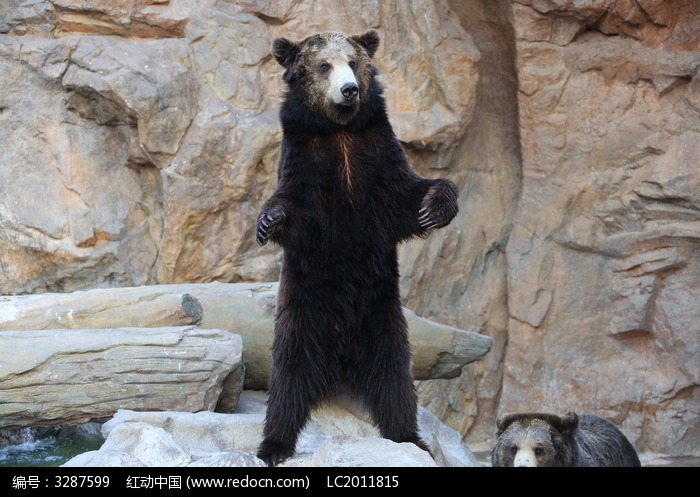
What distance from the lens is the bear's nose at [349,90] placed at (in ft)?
16.8

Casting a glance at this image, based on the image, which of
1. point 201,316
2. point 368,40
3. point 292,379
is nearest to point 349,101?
point 368,40

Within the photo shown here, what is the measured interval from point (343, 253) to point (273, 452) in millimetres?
1115

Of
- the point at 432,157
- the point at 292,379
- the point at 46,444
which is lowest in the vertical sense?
the point at 46,444

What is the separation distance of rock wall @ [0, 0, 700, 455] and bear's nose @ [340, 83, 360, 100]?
4.29 metres

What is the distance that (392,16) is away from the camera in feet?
32.7

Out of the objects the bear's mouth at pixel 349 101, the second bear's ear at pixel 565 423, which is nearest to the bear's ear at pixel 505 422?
the second bear's ear at pixel 565 423

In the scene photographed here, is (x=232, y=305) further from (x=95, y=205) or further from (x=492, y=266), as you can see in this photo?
(x=492, y=266)

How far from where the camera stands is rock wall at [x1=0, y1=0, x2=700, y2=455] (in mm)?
9320

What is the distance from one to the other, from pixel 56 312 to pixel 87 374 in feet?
2.89

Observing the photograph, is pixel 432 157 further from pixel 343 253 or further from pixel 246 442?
pixel 246 442

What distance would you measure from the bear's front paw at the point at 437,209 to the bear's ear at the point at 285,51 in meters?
1.24

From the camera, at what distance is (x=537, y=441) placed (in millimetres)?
5738

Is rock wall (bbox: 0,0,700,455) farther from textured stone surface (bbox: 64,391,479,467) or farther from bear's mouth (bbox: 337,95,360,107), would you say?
bear's mouth (bbox: 337,95,360,107)
